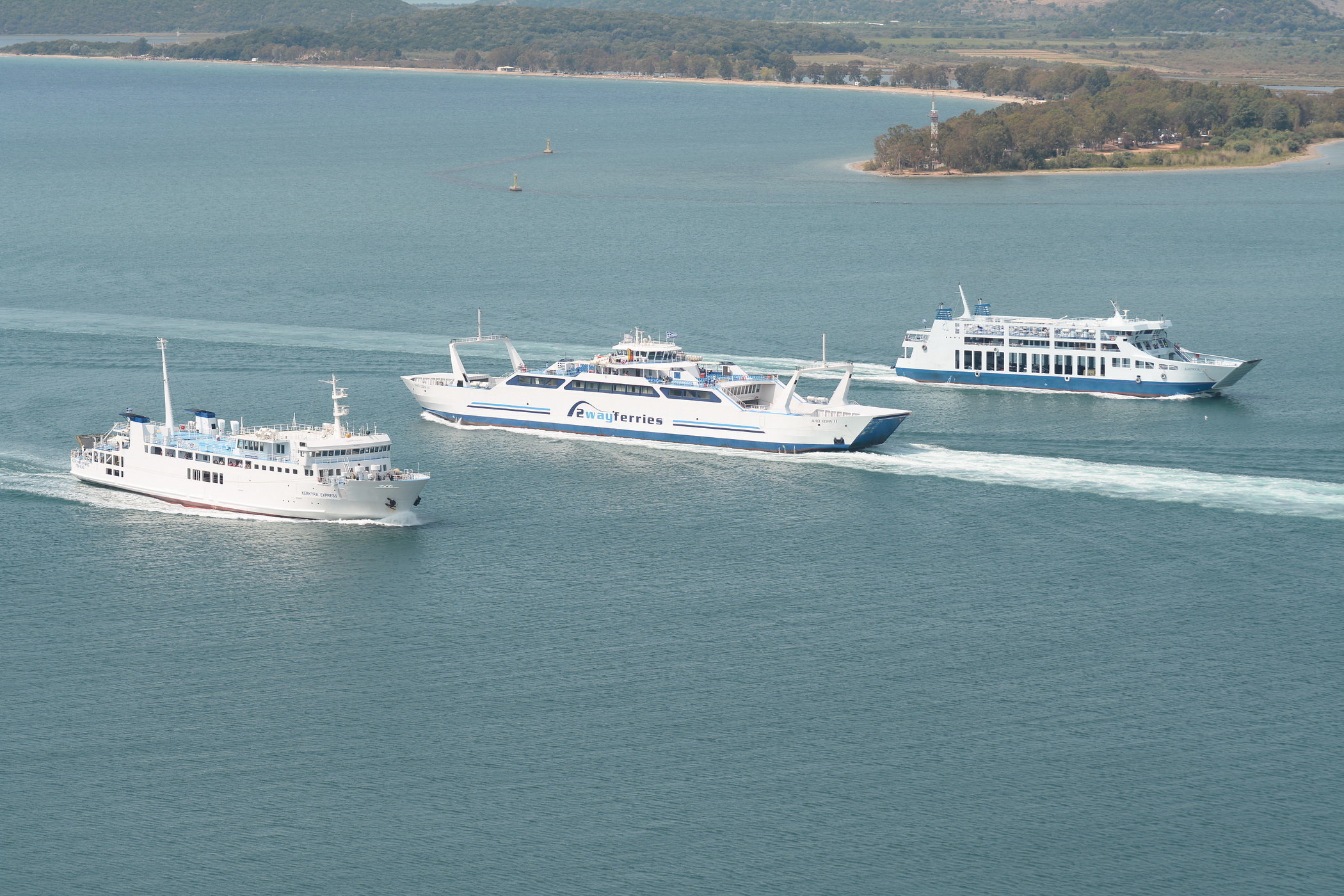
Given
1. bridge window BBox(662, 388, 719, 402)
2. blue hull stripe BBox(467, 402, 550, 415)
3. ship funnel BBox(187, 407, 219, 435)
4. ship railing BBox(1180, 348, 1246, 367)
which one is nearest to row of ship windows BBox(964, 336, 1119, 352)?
ship railing BBox(1180, 348, 1246, 367)

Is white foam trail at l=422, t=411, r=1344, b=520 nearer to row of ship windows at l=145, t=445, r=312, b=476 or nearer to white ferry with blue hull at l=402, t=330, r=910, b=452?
white ferry with blue hull at l=402, t=330, r=910, b=452

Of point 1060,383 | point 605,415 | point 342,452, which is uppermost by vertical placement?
point 342,452

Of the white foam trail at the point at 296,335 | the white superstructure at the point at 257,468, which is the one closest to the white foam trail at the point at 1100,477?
the white foam trail at the point at 296,335

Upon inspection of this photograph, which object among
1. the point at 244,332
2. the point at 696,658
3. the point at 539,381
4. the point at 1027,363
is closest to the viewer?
the point at 696,658

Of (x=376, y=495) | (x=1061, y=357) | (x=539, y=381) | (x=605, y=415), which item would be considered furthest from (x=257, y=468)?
(x=1061, y=357)

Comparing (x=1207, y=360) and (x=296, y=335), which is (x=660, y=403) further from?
(x=1207, y=360)

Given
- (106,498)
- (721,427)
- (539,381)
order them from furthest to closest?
1. (539,381)
2. (721,427)
3. (106,498)
